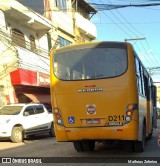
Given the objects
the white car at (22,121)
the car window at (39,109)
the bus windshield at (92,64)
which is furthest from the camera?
the car window at (39,109)

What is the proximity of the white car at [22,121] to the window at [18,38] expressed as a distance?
7.60m

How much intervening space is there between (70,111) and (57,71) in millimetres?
1264

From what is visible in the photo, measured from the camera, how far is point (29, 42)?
28.8 metres

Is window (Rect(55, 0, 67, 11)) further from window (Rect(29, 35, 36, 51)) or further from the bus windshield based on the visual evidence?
the bus windshield

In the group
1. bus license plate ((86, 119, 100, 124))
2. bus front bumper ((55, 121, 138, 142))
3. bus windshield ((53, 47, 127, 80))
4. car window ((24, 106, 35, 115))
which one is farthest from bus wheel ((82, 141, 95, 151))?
car window ((24, 106, 35, 115))

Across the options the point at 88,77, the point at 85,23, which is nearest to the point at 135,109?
the point at 88,77

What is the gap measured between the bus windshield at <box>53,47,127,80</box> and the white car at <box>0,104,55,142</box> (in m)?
6.68

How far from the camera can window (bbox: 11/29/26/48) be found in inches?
1047

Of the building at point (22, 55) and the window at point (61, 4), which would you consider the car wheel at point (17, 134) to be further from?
the window at point (61, 4)

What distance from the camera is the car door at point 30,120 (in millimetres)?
18475

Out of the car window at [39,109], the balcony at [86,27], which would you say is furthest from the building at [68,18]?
the car window at [39,109]

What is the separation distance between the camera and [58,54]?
1154cm

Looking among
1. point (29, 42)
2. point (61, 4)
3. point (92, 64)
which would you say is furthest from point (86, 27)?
point (92, 64)

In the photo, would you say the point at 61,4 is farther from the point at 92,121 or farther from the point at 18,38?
the point at 92,121
